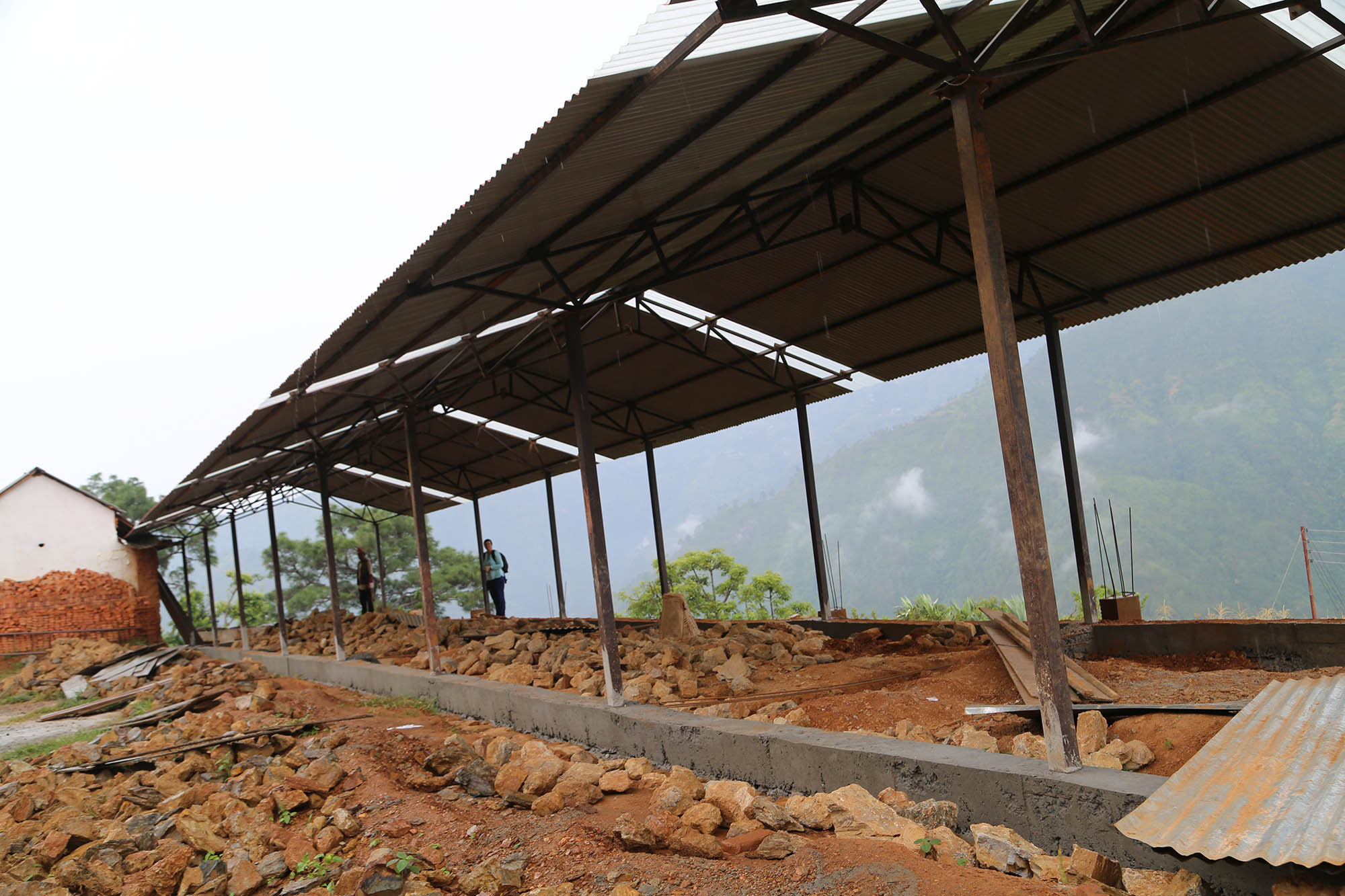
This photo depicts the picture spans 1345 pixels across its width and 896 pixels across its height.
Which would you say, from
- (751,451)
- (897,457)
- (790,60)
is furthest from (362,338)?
(751,451)

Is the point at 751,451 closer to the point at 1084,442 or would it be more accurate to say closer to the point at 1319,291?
the point at 1084,442

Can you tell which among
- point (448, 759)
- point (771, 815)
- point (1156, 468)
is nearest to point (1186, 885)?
point (771, 815)

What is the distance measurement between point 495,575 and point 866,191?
519 inches

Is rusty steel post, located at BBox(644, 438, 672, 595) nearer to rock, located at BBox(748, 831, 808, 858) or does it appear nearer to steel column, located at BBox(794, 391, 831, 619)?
steel column, located at BBox(794, 391, 831, 619)

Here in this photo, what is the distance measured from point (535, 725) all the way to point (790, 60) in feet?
22.0

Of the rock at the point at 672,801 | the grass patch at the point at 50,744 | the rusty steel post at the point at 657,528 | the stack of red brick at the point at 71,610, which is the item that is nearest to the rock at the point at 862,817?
the rock at the point at 672,801

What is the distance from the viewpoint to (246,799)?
6875 mm

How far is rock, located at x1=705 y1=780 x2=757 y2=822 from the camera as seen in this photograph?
4.95 meters

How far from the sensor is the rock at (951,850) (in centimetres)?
399

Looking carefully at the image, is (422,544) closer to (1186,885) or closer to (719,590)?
(1186,885)

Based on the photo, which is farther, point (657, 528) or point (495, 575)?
point (495, 575)

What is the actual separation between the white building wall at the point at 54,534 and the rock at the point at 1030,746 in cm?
2650

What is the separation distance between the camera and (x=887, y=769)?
517cm

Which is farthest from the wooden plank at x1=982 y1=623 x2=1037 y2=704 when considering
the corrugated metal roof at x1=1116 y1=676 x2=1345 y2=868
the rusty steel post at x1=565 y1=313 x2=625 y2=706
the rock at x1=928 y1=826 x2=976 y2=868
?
the rusty steel post at x1=565 y1=313 x2=625 y2=706
